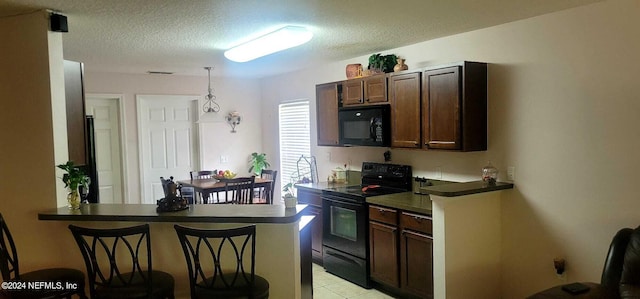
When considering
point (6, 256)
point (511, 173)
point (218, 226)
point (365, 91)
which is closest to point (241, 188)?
point (365, 91)

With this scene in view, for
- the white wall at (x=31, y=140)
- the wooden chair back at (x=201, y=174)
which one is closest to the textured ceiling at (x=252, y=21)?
the white wall at (x=31, y=140)

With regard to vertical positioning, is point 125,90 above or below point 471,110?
above

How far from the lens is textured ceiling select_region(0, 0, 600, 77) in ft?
9.60

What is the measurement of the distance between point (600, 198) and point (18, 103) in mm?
4102

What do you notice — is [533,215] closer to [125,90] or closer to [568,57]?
[568,57]

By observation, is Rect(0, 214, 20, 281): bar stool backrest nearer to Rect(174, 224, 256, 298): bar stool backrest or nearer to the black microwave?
Rect(174, 224, 256, 298): bar stool backrest

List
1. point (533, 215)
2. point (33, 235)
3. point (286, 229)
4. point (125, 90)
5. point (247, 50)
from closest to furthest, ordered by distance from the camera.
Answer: point (286, 229)
point (33, 235)
point (533, 215)
point (247, 50)
point (125, 90)

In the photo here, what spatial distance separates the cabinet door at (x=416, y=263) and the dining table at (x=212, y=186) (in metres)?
2.34

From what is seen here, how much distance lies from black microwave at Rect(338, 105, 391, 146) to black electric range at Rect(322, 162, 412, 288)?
40 cm

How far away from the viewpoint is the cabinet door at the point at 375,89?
4387mm

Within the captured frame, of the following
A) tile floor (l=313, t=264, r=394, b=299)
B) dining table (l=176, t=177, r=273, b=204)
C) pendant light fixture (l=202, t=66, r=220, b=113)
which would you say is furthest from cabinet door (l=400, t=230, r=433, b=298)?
pendant light fixture (l=202, t=66, r=220, b=113)

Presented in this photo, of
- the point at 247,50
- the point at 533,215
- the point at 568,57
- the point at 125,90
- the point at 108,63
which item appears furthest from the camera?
the point at 125,90

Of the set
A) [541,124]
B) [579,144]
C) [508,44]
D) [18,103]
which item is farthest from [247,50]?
[579,144]

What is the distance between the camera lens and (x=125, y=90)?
6.26 m
